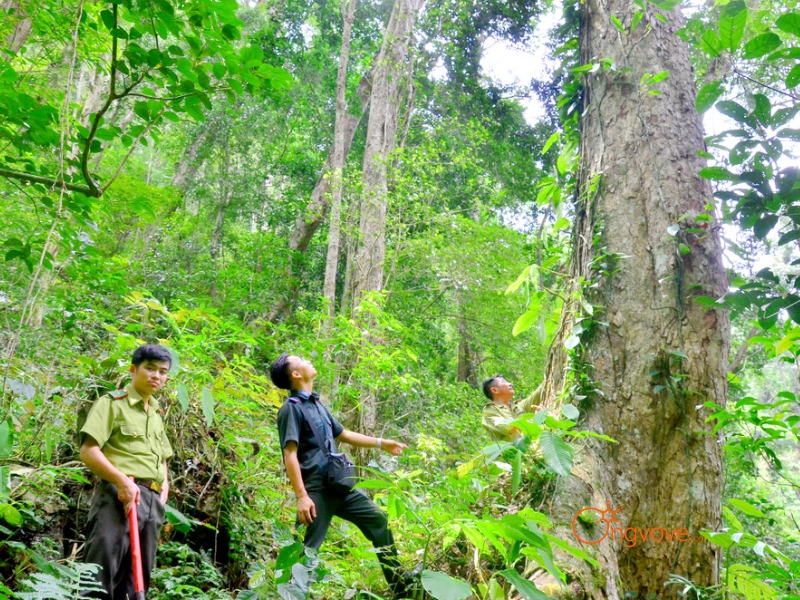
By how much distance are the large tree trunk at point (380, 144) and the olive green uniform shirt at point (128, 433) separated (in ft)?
14.0

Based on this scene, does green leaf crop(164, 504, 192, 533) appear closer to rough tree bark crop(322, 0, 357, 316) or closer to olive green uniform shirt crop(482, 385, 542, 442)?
olive green uniform shirt crop(482, 385, 542, 442)

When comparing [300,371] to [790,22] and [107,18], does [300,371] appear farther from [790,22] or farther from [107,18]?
[790,22]

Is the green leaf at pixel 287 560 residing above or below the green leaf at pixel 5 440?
below

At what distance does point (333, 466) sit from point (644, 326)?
5.59ft

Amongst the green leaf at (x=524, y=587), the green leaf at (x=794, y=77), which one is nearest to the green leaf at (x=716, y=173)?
the green leaf at (x=794, y=77)

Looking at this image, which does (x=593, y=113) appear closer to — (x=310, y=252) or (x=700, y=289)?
(x=700, y=289)

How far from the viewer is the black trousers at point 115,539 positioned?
2447 mm

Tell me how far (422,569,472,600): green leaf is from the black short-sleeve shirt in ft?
4.63

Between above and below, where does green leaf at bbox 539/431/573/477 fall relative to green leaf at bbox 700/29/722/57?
below

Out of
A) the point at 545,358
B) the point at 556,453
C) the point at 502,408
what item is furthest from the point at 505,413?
the point at 556,453

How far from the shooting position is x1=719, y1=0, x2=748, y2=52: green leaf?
181 cm

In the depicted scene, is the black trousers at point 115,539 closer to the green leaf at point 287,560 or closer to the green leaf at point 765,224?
the green leaf at point 287,560

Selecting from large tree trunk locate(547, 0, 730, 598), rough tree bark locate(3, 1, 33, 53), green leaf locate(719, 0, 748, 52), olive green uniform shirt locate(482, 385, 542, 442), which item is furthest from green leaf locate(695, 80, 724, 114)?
rough tree bark locate(3, 1, 33, 53)

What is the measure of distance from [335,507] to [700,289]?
210cm
